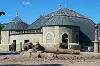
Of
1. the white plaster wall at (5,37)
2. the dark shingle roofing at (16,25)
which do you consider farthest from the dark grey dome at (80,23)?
the white plaster wall at (5,37)

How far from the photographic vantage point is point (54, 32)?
38531 millimetres

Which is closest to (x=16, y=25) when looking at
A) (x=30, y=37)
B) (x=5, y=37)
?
(x=5, y=37)

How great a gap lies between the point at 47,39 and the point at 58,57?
21.2 meters

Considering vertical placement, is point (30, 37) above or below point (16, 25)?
below

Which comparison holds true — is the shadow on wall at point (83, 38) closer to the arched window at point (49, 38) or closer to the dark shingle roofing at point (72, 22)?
the dark shingle roofing at point (72, 22)

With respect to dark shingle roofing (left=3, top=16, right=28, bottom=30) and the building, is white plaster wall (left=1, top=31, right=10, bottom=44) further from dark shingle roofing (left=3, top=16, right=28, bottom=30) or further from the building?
dark shingle roofing (left=3, top=16, right=28, bottom=30)

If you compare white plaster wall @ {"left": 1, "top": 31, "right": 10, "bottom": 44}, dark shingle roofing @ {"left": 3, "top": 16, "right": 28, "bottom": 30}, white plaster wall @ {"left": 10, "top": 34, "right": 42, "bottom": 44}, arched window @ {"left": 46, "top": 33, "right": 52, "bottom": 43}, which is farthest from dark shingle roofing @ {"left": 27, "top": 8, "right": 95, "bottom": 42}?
white plaster wall @ {"left": 1, "top": 31, "right": 10, "bottom": 44}

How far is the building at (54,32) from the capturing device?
3847 centimetres

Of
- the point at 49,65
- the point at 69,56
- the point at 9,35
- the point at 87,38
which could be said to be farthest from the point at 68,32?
the point at 49,65

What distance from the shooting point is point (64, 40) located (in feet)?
126

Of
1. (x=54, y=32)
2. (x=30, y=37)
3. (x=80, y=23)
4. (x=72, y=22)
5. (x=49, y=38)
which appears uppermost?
(x=80, y=23)

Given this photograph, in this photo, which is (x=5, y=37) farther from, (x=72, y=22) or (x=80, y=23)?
(x=80, y=23)

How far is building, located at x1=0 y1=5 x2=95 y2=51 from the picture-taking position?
38.5 metres

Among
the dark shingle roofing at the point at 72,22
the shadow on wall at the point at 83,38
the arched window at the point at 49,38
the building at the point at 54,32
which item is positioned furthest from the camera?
the shadow on wall at the point at 83,38
